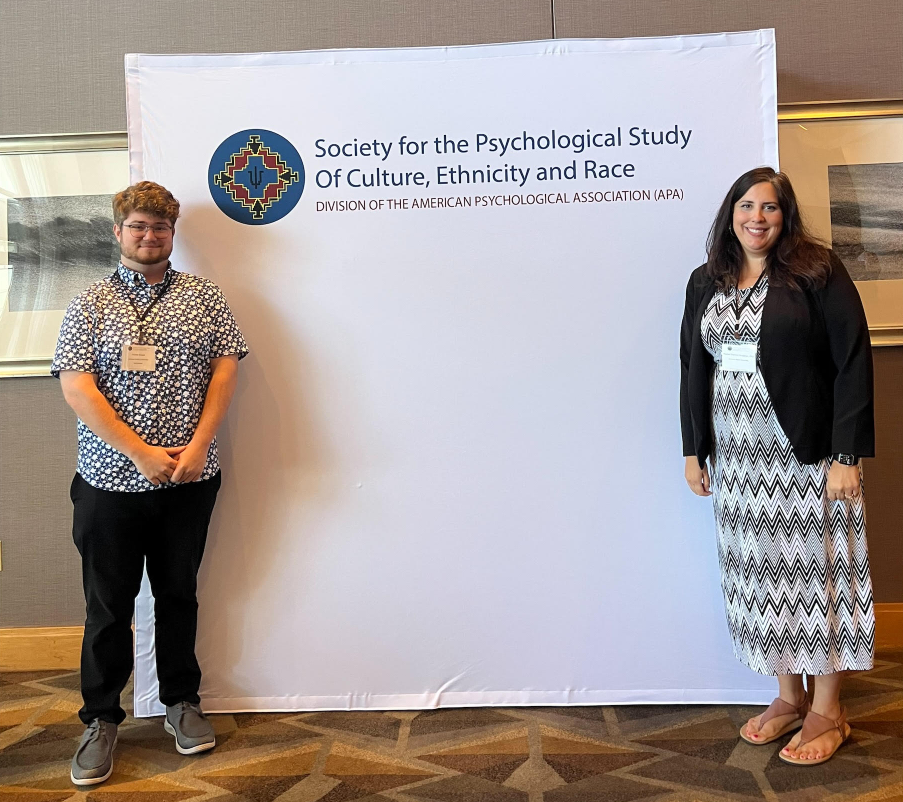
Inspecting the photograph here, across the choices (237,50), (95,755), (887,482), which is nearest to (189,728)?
(95,755)

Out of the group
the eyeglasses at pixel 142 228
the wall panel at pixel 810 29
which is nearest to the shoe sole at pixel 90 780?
the eyeglasses at pixel 142 228

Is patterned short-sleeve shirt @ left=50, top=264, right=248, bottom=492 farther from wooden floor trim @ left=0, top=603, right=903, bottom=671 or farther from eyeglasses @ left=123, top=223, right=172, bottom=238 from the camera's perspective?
wooden floor trim @ left=0, top=603, right=903, bottom=671

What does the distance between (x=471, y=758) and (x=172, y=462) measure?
120 cm

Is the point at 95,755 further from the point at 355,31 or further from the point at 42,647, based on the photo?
the point at 355,31

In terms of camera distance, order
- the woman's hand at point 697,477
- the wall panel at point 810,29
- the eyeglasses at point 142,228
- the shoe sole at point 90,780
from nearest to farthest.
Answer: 1. the shoe sole at point 90,780
2. the eyeglasses at point 142,228
3. the woman's hand at point 697,477
4. the wall panel at point 810,29

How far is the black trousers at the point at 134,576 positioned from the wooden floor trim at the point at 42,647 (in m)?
0.88

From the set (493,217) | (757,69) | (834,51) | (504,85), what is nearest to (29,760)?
(493,217)

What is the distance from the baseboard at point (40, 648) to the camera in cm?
309

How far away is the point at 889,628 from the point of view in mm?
3039

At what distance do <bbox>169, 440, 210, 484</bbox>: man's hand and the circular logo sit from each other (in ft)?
2.49

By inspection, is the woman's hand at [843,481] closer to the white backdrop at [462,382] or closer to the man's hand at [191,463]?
the white backdrop at [462,382]

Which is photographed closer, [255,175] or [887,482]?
[255,175]

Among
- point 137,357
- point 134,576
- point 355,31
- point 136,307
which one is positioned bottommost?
point 134,576

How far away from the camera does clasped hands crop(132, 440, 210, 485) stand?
2.19 metres
